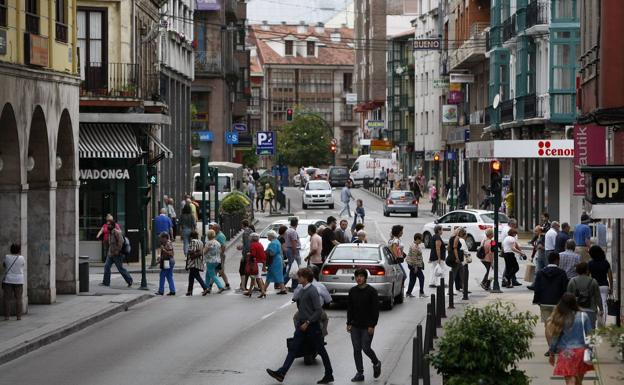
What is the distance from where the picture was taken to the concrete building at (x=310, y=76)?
18438 centimetres

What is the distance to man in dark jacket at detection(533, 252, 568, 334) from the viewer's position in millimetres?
21656

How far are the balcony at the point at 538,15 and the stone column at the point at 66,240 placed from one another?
2495 centimetres

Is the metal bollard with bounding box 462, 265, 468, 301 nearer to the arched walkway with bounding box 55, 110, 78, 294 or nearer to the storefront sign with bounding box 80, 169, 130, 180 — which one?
the arched walkway with bounding box 55, 110, 78, 294

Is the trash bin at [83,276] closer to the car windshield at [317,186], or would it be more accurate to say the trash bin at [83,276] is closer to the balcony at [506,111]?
the balcony at [506,111]

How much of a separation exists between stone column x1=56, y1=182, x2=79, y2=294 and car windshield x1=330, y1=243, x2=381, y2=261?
22.1 ft

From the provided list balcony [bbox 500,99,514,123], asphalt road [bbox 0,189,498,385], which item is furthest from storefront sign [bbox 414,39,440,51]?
asphalt road [bbox 0,189,498,385]

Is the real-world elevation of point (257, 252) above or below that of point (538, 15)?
below

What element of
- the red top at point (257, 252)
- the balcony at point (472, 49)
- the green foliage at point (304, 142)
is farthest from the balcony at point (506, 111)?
the green foliage at point (304, 142)

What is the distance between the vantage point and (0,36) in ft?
86.5

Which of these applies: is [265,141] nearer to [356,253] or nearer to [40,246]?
[40,246]

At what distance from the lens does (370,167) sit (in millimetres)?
109625

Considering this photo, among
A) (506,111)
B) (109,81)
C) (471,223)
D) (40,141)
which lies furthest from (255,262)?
(506,111)

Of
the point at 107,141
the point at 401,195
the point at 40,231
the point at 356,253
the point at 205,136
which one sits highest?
the point at 205,136

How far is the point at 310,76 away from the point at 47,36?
156 m
